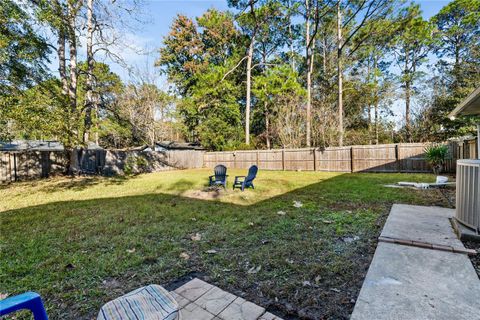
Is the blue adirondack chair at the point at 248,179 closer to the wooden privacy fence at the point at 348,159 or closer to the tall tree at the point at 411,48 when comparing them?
the wooden privacy fence at the point at 348,159

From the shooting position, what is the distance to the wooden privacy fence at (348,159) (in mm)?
11188

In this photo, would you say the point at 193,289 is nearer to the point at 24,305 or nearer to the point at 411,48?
the point at 24,305

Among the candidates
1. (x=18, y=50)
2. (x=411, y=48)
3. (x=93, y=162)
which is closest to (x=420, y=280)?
(x=18, y=50)

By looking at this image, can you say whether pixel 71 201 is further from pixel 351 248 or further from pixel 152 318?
pixel 351 248

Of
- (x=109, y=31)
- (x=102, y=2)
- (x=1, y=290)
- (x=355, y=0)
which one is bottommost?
(x=1, y=290)

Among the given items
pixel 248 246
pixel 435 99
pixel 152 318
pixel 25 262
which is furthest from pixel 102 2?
pixel 435 99

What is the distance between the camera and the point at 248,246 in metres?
3.16

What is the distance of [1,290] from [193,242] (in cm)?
203

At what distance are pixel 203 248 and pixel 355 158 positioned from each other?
1187 cm

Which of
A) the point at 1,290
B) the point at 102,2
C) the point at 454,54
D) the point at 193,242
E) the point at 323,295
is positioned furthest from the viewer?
the point at 454,54

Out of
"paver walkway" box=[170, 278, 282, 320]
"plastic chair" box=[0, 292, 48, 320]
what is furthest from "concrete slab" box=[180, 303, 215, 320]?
"plastic chair" box=[0, 292, 48, 320]

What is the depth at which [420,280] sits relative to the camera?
212 centimetres

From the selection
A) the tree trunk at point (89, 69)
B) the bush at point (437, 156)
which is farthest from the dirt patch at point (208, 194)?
the bush at point (437, 156)

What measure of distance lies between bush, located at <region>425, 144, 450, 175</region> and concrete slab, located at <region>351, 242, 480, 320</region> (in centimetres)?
932
